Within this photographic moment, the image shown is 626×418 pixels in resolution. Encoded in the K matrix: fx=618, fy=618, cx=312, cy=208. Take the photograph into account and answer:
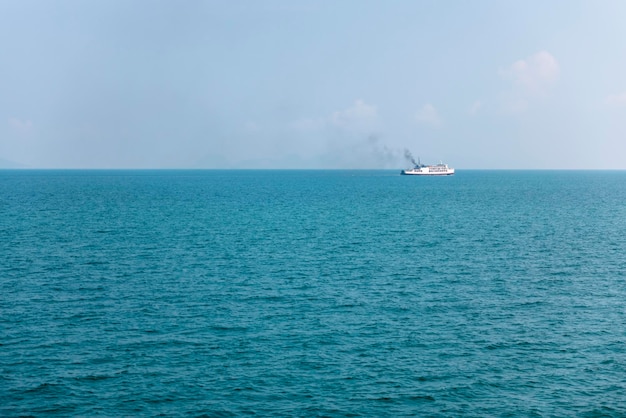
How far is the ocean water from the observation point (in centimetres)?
3919

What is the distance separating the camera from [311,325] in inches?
2090

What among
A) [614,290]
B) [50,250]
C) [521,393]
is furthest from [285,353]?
[50,250]

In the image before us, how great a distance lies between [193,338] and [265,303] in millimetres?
11675

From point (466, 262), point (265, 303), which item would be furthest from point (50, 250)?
point (466, 262)

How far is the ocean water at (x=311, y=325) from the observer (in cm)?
3919

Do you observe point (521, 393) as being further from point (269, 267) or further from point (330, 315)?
point (269, 267)

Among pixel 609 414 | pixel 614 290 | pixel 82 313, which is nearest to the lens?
pixel 609 414

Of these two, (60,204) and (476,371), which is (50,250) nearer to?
(476,371)

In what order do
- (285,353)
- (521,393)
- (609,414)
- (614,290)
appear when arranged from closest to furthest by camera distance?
1. (609,414)
2. (521,393)
3. (285,353)
4. (614,290)

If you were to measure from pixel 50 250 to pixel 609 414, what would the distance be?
75420 mm

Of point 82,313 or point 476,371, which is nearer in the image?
point 476,371

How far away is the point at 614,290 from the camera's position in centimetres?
6544

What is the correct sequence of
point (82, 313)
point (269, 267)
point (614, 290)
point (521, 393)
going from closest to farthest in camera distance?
point (521, 393) → point (82, 313) → point (614, 290) → point (269, 267)

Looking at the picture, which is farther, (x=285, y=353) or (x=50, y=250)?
(x=50, y=250)
